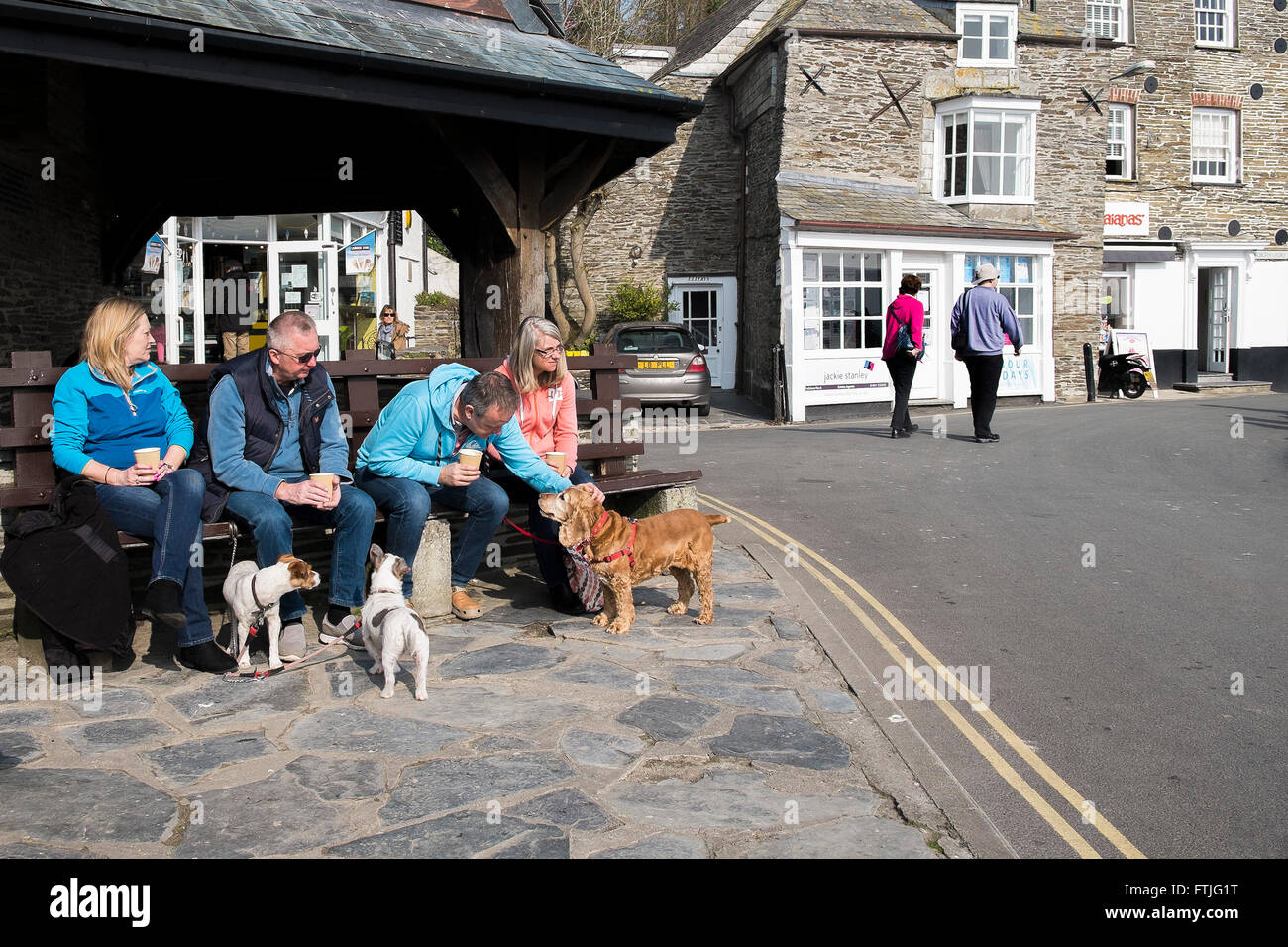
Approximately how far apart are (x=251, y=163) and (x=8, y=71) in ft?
6.74

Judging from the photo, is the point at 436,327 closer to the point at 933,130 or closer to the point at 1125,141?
the point at 933,130

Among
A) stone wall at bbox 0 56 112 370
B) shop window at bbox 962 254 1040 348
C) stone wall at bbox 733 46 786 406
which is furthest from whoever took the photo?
shop window at bbox 962 254 1040 348

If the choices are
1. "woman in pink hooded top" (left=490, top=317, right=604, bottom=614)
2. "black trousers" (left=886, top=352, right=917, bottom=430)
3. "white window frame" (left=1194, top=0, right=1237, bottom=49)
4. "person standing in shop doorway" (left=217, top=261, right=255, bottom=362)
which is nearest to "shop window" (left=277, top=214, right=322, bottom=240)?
"person standing in shop doorway" (left=217, top=261, right=255, bottom=362)

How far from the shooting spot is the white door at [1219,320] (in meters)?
28.7

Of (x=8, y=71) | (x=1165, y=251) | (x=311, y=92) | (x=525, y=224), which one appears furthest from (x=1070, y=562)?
(x=1165, y=251)

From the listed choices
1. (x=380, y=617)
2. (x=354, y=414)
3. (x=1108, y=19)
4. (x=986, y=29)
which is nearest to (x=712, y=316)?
(x=986, y=29)

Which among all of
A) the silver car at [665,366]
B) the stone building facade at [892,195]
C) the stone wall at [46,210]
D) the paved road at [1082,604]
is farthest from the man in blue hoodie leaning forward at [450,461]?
the stone building facade at [892,195]

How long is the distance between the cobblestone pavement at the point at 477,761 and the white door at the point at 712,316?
70.3ft

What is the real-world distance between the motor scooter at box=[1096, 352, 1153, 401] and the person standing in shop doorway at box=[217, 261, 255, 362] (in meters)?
18.1

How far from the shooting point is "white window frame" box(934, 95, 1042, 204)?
913 inches

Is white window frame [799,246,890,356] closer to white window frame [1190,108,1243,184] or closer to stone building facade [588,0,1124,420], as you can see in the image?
stone building facade [588,0,1124,420]

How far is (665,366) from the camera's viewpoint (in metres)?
20.4

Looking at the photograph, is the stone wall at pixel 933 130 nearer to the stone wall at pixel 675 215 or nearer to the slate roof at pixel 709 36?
the stone wall at pixel 675 215

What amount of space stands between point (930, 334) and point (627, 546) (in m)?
17.7
